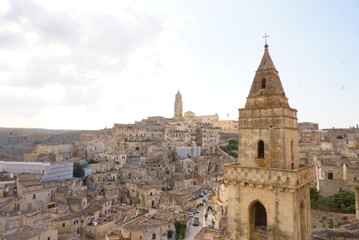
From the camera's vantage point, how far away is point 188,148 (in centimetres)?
7025

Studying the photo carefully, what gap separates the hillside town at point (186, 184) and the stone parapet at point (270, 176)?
4 cm

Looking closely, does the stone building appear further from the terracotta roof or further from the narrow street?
the narrow street

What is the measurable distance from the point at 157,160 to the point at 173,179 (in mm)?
13327

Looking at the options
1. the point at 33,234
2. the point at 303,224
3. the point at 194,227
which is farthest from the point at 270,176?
the point at 194,227

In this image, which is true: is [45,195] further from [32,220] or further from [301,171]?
[301,171]

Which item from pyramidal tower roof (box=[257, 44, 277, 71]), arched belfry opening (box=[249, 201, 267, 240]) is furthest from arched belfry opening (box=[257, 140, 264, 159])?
pyramidal tower roof (box=[257, 44, 277, 71])

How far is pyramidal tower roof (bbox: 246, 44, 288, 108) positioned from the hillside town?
0.04 m

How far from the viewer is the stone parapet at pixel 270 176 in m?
8.80

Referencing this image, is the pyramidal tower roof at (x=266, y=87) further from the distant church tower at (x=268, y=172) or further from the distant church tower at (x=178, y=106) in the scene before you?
the distant church tower at (x=178, y=106)

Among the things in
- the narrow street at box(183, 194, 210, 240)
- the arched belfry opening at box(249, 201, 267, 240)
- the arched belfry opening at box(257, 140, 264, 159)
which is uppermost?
the arched belfry opening at box(257, 140, 264, 159)

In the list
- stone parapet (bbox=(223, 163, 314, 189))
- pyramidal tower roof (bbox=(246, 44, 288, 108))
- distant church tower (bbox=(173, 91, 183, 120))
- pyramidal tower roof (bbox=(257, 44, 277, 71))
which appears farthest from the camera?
distant church tower (bbox=(173, 91, 183, 120))

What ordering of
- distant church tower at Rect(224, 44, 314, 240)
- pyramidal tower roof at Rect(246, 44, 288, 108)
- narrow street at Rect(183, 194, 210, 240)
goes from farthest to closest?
narrow street at Rect(183, 194, 210, 240) < pyramidal tower roof at Rect(246, 44, 288, 108) < distant church tower at Rect(224, 44, 314, 240)

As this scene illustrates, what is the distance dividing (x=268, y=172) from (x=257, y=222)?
9.52 feet

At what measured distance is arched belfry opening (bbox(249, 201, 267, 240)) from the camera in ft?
31.9
